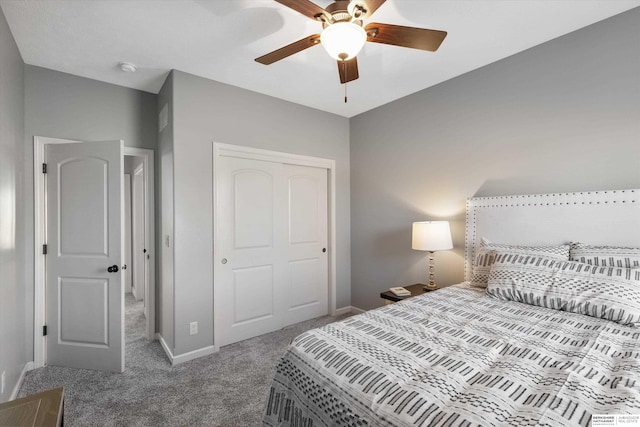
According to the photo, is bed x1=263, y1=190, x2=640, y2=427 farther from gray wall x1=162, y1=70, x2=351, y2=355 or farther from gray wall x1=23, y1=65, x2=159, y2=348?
gray wall x1=23, y1=65, x2=159, y2=348

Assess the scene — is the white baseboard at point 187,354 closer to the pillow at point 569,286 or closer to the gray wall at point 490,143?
the gray wall at point 490,143

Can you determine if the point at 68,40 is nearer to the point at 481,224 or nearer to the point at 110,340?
the point at 110,340

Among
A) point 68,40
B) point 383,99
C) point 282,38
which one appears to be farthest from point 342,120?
point 68,40

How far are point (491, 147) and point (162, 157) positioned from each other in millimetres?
3214

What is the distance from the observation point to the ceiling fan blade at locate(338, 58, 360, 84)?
6.18 feet

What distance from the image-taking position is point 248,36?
7.23 feet

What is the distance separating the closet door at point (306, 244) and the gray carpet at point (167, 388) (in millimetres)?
690

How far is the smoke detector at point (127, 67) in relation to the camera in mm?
2554

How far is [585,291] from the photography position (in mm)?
1668

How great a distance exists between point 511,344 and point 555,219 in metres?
1.39

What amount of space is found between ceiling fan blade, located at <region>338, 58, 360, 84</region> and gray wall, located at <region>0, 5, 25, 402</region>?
219 centimetres

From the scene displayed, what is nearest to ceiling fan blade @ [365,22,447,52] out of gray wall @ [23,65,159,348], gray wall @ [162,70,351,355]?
gray wall @ [162,70,351,355]

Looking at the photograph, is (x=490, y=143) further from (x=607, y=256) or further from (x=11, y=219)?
(x=11, y=219)

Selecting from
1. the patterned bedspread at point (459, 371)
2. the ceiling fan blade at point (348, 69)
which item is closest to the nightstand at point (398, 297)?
the patterned bedspread at point (459, 371)
